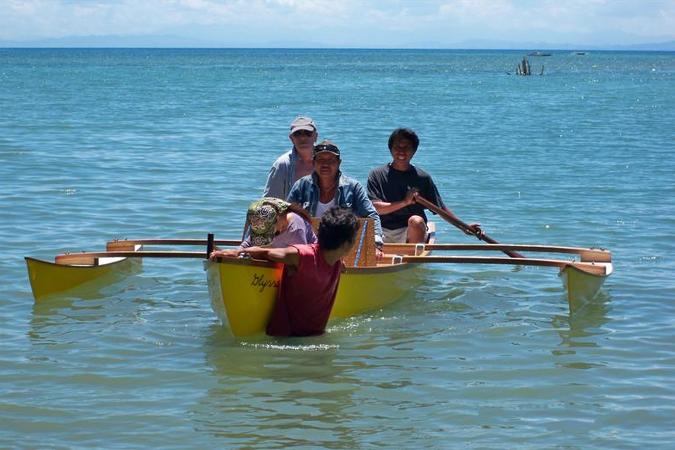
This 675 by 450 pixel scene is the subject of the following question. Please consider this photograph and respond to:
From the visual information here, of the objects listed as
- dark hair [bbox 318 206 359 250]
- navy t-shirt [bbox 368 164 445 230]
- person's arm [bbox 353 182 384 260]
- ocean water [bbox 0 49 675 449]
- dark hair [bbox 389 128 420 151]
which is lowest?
ocean water [bbox 0 49 675 449]

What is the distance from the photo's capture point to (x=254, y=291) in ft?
25.5

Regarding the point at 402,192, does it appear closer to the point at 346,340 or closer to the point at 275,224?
the point at 346,340

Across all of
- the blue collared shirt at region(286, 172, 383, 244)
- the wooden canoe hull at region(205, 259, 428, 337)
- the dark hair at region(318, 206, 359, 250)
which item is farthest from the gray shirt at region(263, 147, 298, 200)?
the dark hair at region(318, 206, 359, 250)

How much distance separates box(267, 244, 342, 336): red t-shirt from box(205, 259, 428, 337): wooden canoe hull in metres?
0.07

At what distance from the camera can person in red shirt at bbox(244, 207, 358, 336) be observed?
7.27 m

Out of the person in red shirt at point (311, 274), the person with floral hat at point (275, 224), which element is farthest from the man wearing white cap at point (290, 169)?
the person in red shirt at point (311, 274)

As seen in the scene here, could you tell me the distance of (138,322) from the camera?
917cm

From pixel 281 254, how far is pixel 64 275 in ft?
10.2

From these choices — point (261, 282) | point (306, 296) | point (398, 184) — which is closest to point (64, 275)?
point (261, 282)

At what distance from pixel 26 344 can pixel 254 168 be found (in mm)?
12355

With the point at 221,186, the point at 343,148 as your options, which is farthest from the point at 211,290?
the point at 343,148

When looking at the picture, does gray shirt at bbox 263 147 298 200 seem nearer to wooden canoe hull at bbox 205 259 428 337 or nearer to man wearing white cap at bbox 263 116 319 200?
man wearing white cap at bbox 263 116 319 200

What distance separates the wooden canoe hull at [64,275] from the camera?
9.62 m

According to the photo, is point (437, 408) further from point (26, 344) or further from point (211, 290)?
point (26, 344)
